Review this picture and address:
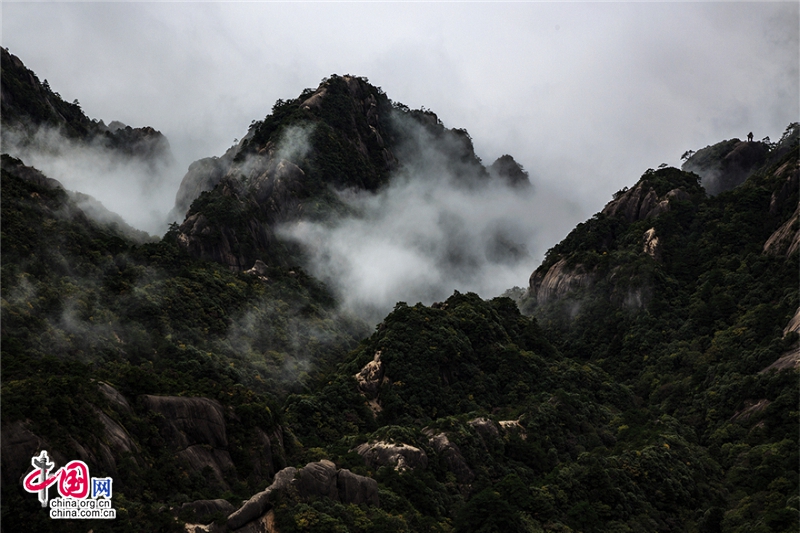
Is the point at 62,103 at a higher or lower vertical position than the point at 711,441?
higher

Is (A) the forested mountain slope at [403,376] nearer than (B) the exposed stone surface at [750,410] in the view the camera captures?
Yes

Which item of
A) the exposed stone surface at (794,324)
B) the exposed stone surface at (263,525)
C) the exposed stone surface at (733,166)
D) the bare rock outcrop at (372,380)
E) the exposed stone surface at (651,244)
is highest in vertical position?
the exposed stone surface at (733,166)

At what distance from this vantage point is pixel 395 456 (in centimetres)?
7344

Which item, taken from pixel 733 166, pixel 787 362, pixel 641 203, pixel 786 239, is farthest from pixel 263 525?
pixel 733 166

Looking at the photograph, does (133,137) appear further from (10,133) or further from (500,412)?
(500,412)

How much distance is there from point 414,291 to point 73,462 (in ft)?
458

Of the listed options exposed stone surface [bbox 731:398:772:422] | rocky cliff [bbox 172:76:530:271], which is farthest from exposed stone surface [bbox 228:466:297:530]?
rocky cliff [bbox 172:76:530:271]

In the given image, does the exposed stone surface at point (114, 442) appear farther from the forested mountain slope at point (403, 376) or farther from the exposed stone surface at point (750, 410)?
the exposed stone surface at point (750, 410)

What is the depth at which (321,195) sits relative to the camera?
6540 inches

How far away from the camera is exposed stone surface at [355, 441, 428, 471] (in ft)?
239

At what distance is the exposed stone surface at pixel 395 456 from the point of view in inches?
2872

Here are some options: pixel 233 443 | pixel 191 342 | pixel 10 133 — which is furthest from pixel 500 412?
pixel 10 133

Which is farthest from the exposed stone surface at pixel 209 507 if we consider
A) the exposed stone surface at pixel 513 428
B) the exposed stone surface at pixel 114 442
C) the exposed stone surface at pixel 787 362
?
the exposed stone surface at pixel 787 362

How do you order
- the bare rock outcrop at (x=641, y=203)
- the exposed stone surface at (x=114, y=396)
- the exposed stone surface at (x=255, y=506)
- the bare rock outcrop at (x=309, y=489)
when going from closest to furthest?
the exposed stone surface at (x=255, y=506) < the bare rock outcrop at (x=309, y=489) < the exposed stone surface at (x=114, y=396) < the bare rock outcrop at (x=641, y=203)
